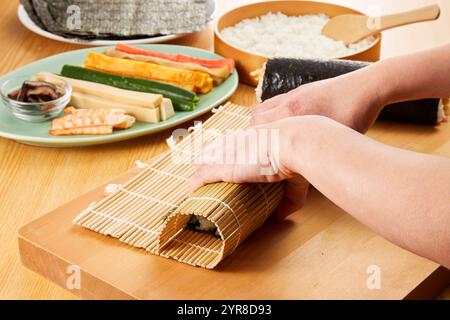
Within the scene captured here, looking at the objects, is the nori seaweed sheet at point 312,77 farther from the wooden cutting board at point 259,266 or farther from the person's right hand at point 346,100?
the wooden cutting board at point 259,266

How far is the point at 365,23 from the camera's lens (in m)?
2.02

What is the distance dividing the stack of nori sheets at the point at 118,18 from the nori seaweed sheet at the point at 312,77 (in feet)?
1.94

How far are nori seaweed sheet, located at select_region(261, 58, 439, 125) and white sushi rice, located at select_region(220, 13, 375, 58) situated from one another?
0.90ft

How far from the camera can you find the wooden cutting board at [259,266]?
4.08ft

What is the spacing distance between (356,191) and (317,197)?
40 cm

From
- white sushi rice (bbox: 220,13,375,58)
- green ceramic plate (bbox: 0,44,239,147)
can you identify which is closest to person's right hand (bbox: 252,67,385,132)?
green ceramic plate (bbox: 0,44,239,147)

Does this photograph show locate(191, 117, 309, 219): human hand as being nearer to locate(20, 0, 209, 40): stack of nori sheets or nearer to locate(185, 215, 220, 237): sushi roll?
locate(185, 215, 220, 237): sushi roll

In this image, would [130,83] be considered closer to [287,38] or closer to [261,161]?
[287,38]

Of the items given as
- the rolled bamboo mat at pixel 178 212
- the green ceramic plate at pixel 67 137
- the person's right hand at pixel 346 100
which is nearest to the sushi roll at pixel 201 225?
the rolled bamboo mat at pixel 178 212

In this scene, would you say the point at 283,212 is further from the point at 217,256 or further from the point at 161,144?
the point at 161,144

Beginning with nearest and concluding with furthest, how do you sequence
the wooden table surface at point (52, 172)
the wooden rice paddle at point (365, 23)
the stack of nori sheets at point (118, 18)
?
the wooden table surface at point (52, 172) < the wooden rice paddle at point (365, 23) < the stack of nori sheets at point (118, 18)

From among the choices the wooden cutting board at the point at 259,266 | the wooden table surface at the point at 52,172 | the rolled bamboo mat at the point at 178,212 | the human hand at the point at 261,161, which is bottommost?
the wooden table surface at the point at 52,172

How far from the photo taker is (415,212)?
3.41 feet

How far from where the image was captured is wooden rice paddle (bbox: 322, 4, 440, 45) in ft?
6.40
